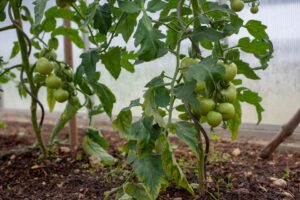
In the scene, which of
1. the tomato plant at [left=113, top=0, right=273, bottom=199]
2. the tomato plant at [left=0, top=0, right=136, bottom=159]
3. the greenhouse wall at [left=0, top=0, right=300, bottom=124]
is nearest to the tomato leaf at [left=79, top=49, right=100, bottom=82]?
the tomato plant at [left=0, top=0, right=136, bottom=159]

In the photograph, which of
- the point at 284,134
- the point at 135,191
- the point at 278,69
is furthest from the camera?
the point at 278,69

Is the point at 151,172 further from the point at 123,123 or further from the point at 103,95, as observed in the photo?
the point at 103,95

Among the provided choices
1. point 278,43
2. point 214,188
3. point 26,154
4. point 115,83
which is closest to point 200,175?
point 214,188

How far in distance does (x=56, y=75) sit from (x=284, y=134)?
35.0 inches

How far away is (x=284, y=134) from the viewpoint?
1.63 metres

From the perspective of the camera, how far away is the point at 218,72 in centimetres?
87

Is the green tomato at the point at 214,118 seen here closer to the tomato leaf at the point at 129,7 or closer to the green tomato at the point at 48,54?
the tomato leaf at the point at 129,7

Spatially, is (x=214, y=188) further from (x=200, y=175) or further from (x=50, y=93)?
(x=50, y=93)

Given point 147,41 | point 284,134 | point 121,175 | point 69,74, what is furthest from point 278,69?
point 147,41

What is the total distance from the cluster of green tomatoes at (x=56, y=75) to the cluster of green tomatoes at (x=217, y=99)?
520mm

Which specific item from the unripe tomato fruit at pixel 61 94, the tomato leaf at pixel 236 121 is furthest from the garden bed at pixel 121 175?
the unripe tomato fruit at pixel 61 94

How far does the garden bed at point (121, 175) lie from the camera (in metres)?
1.32

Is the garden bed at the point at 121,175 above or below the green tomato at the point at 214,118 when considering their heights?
below

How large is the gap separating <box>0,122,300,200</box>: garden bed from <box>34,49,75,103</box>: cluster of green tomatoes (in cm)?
32
